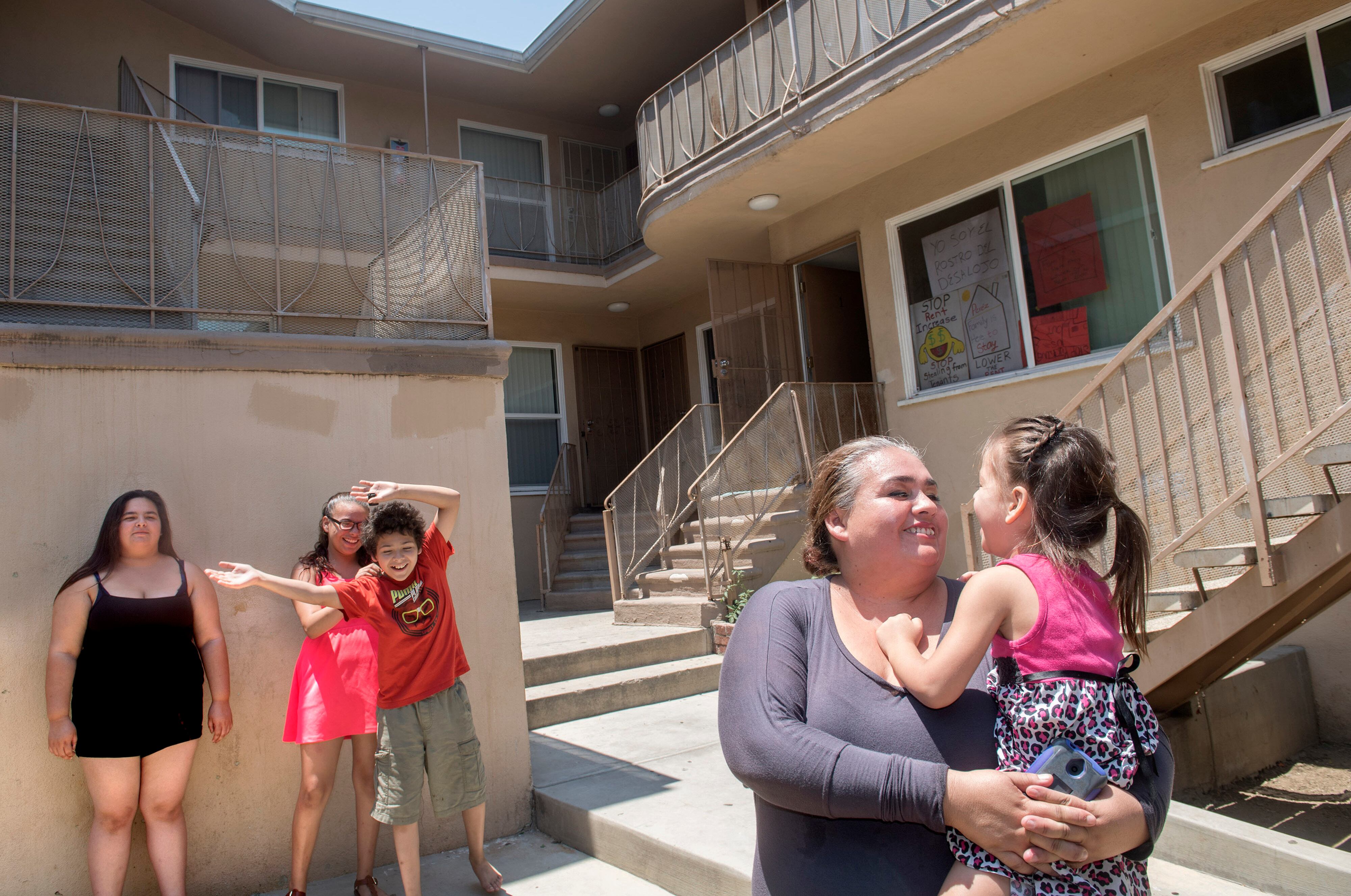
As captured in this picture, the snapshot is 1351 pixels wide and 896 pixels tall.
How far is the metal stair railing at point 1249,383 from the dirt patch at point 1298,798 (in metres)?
1.49

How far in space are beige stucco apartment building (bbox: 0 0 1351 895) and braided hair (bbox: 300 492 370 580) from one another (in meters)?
0.30

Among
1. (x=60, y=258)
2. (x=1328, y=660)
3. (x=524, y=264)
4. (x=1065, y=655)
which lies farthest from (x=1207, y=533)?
(x=524, y=264)

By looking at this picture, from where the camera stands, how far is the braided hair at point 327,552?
Result: 3.68 meters

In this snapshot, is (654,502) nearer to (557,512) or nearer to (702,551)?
(702,551)

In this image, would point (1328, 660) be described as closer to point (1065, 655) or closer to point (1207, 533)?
point (1207, 533)

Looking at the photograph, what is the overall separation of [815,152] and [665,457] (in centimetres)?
362

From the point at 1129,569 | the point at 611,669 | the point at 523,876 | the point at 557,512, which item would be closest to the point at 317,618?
the point at 523,876

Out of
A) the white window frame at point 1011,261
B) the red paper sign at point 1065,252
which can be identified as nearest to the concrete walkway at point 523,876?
the white window frame at point 1011,261

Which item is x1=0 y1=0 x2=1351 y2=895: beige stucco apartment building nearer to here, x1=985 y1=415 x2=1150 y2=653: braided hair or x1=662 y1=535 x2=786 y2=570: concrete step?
x1=662 y1=535 x2=786 y2=570: concrete step

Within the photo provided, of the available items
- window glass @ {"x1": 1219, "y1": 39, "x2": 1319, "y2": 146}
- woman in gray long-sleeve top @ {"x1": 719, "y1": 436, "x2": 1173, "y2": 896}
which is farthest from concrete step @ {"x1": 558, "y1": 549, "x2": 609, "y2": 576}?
woman in gray long-sleeve top @ {"x1": 719, "y1": 436, "x2": 1173, "y2": 896}

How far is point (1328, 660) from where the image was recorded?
5.68 m

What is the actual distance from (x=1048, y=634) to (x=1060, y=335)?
634 cm

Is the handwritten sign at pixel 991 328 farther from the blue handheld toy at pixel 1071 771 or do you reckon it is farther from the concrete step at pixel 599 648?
the blue handheld toy at pixel 1071 771

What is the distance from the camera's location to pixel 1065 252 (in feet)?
23.9
